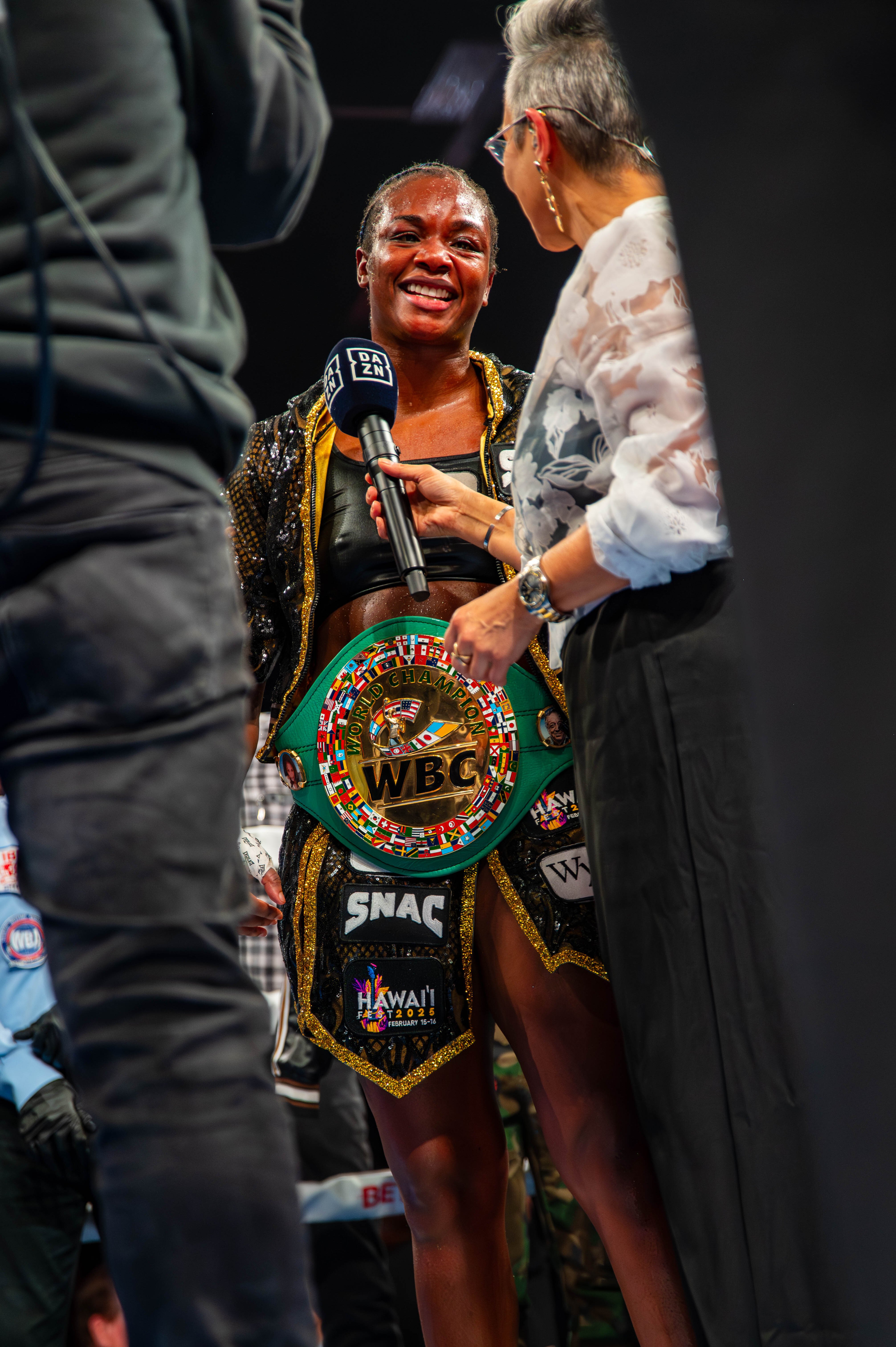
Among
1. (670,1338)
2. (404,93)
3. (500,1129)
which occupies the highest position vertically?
(404,93)

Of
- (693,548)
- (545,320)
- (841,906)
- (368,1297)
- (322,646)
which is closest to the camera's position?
(841,906)

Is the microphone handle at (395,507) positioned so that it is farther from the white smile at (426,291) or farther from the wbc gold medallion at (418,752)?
the white smile at (426,291)

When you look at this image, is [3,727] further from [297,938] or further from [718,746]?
[297,938]

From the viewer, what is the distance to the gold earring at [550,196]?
123cm

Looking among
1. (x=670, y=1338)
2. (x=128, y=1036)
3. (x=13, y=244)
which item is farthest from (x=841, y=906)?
(x=670, y=1338)

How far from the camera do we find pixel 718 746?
3.76ft

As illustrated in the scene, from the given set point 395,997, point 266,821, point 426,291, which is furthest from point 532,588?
point 266,821

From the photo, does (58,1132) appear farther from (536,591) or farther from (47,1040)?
(536,591)

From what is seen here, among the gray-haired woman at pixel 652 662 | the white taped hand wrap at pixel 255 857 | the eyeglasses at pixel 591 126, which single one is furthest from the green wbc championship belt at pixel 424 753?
the eyeglasses at pixel 591 126

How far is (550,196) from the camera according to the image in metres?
1.24

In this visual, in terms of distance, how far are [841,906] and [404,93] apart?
4.37ft

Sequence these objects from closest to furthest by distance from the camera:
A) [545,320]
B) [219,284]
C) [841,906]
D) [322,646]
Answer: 1. [841,906]
2. [219,284]
3. [322,646]
4. [545,320]

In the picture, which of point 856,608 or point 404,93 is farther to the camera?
point 404,93

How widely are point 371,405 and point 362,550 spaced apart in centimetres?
22
